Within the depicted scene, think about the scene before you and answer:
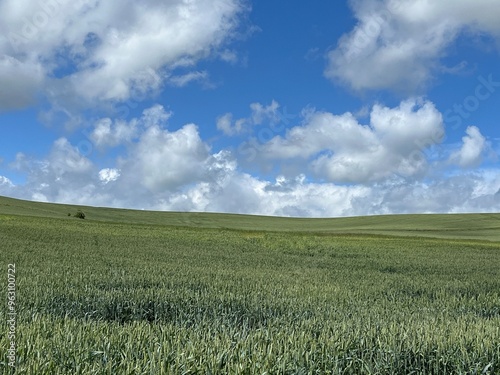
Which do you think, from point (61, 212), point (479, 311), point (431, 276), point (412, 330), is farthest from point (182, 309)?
point (61, 212)

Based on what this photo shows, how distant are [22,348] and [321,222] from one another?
12541 cm

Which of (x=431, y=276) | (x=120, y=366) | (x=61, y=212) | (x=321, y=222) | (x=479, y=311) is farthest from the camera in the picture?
(x=321, y=222)

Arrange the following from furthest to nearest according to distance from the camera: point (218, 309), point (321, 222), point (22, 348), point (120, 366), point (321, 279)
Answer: point (321, 222)
point (321, 279)
point (218, 309)
point (22, 348)
point (120, 366)

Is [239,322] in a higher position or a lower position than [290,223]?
lower

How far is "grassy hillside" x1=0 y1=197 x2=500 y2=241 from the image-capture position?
323 feet

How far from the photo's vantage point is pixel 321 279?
768 inches

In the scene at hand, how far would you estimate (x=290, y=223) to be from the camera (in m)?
126

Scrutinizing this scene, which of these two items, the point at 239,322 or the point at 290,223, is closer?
the point at 239,322

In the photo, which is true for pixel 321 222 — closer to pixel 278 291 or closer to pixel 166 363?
pixel 278 291

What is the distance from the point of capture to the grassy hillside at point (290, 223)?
98500mm

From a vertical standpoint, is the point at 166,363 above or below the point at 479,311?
above

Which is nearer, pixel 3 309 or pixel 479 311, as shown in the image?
pixel 3 309

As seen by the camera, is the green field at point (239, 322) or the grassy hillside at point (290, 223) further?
the grassy hillside at point (290, 223)

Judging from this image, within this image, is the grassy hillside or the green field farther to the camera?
the grassy hillside
